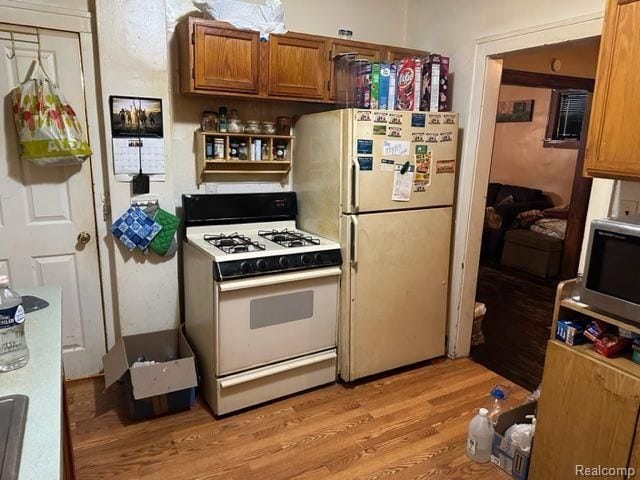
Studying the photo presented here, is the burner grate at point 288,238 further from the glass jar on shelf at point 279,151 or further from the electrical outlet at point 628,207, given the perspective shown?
the electrical outlet at point 628,207

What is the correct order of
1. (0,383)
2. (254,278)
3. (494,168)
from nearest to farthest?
(0,383), (254,278), (494,168)

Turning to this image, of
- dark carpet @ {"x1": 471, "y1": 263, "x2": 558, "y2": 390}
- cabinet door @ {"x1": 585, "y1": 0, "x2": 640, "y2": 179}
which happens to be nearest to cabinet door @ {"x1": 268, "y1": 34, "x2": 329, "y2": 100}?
cabinet door @ {"x1": 585, "y1": 0, "x2": 640, "y2": 179}

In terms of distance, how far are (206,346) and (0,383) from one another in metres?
1.31

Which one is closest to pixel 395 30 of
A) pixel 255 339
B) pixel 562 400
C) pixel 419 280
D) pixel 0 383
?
pixel 419 280

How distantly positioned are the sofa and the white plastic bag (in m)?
4.10

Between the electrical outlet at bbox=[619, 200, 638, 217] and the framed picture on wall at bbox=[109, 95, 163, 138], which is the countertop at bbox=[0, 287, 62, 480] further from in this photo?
the electrical outlet at bbox=[619, 200, 638, 217]

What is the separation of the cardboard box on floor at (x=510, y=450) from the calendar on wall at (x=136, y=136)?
7.24ft

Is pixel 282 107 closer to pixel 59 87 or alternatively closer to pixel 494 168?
pixel 59 87

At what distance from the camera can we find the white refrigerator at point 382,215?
247cm

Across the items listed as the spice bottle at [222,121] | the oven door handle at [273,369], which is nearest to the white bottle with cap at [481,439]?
the oven door handle at [273,369]

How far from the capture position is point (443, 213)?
9.15 ft

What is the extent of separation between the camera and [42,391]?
1.09m

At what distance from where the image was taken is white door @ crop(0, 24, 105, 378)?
2303 millimetres

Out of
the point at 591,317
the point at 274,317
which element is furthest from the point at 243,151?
the point at 591,317
